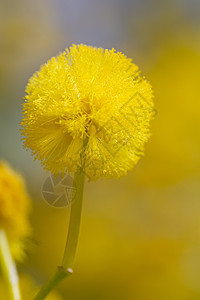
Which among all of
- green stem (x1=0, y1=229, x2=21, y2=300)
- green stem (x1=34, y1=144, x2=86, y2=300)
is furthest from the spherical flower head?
green stem (x1=0, y1=229, x2=21, y2=300)

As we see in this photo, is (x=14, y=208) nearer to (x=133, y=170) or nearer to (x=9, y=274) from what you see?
(x=9, y=274)

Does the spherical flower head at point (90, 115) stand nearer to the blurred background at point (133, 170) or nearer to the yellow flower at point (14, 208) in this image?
the yellow flower at point (14, 208)

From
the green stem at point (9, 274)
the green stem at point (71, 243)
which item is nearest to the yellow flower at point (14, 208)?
the green stem at point (9, 274)

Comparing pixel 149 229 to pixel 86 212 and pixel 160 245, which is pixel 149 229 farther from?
pixel 86 212

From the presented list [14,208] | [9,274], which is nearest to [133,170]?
[14,208]

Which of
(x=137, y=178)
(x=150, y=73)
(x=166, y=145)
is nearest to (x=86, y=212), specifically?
(x=137, y=178)

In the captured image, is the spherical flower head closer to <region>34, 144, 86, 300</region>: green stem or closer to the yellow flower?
<region>34, 144, 86, 300</region>: green stem
